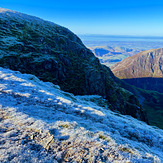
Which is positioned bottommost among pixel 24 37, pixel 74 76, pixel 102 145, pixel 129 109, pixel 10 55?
pixel 129 109

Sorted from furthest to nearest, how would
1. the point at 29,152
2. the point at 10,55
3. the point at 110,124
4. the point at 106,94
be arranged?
the point at 106,94, the point at 10,55, the point at 110,124, the point at 29,152

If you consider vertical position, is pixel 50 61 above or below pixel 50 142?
above

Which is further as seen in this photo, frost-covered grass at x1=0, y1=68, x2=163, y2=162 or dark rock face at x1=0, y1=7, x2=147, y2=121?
dark rock face at x1=0, y1=7, x2=147, y2=121

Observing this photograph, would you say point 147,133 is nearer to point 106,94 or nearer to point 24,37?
point 106,94

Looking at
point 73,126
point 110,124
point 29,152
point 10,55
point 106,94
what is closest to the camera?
point 29,152

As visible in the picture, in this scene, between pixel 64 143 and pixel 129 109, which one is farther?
pixel 129 109

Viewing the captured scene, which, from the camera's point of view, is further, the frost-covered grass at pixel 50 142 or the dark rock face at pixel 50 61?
the dark rock face at pixel 50 61

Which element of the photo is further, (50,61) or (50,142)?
(50,61)

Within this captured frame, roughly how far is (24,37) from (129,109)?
3583 inches

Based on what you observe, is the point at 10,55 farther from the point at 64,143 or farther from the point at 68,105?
the point at 64,143

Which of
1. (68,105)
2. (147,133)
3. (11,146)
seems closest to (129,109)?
(147,133)

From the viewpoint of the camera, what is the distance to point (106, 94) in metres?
76.4

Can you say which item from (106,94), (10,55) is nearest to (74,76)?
(106,94)

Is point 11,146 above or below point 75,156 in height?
above
